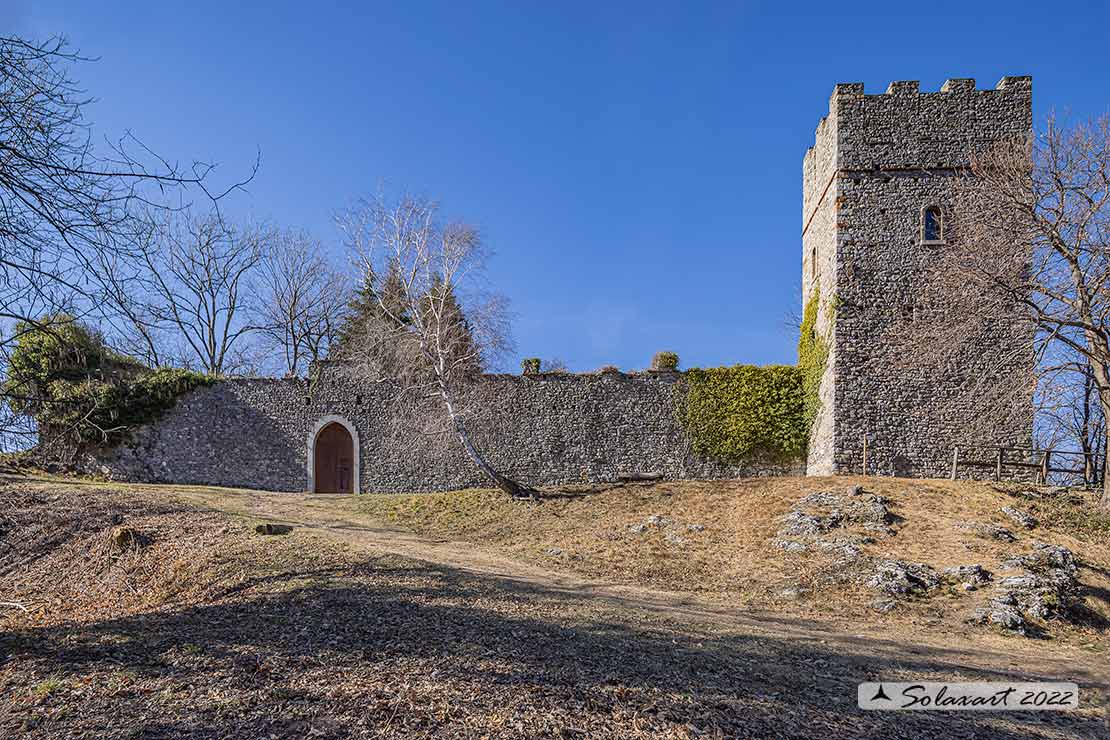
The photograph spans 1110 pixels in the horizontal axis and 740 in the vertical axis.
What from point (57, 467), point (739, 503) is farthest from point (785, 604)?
point (57, 467)

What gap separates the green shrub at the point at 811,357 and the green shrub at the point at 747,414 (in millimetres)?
219

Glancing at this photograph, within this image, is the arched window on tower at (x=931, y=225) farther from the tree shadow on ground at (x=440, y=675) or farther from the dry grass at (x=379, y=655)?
the tree shadow on ground at (x=440, y=675)

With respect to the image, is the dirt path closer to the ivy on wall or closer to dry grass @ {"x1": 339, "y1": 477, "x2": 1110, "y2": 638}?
dry grass @ {"x1": 339, "y1": 477, "x2": 1110, "y2": 638}

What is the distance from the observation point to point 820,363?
1786 centimetres

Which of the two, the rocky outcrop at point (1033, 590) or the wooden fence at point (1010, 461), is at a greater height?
the wooden fence at point (1010, 461)

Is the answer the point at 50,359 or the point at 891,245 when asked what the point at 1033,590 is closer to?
the point at 891,245

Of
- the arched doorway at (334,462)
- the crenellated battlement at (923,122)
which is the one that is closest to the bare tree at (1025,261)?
the crenellated battlement at (923,122)

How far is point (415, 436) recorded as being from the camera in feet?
67.3

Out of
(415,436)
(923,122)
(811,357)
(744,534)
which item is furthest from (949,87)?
(415,436)

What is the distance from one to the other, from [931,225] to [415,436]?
1470cm

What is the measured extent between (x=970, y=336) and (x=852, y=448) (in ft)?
12.1

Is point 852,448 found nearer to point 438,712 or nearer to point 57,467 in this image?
point 438,712

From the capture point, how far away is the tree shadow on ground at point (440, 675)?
474 centimetres

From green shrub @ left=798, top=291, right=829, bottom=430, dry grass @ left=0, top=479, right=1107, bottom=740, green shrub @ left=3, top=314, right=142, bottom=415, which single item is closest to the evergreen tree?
dry grass @ left=0, top=479, right=1107, bottom=740
